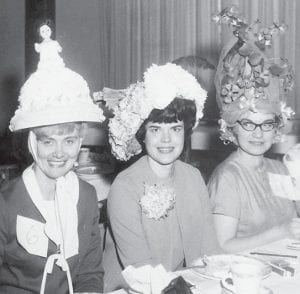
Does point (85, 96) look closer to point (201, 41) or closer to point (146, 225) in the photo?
point (146, 225)

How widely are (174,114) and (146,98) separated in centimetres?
15

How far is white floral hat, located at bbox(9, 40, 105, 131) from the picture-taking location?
174 cm

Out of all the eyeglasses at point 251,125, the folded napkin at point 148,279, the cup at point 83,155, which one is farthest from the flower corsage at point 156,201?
the cup at point 83,155

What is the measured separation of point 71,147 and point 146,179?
477 mm

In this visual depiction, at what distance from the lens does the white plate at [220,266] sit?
1.58m

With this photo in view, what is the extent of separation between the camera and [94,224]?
6.58 feet

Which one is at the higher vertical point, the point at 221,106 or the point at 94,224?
the point at 221,106

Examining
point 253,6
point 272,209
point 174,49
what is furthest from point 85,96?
point 174,49

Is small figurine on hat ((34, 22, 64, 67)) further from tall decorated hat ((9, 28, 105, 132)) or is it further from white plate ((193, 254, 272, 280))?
white plate ((193, 254, 272, 280))

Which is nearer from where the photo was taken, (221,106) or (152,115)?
(152,115)

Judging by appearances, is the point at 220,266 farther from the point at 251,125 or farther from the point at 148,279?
the point at 251,125

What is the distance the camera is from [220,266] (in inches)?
64.5

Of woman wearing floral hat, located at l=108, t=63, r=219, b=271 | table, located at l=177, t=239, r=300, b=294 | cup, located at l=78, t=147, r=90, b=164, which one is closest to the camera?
table, located at l=177, t=239, r=300, b=294

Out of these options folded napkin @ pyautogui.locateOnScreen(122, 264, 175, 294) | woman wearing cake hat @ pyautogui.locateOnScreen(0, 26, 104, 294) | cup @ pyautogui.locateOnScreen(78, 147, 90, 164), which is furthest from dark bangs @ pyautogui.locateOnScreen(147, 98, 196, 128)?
cup @ pyautogui.locateOnScreen(78, 147, 90, 164)
